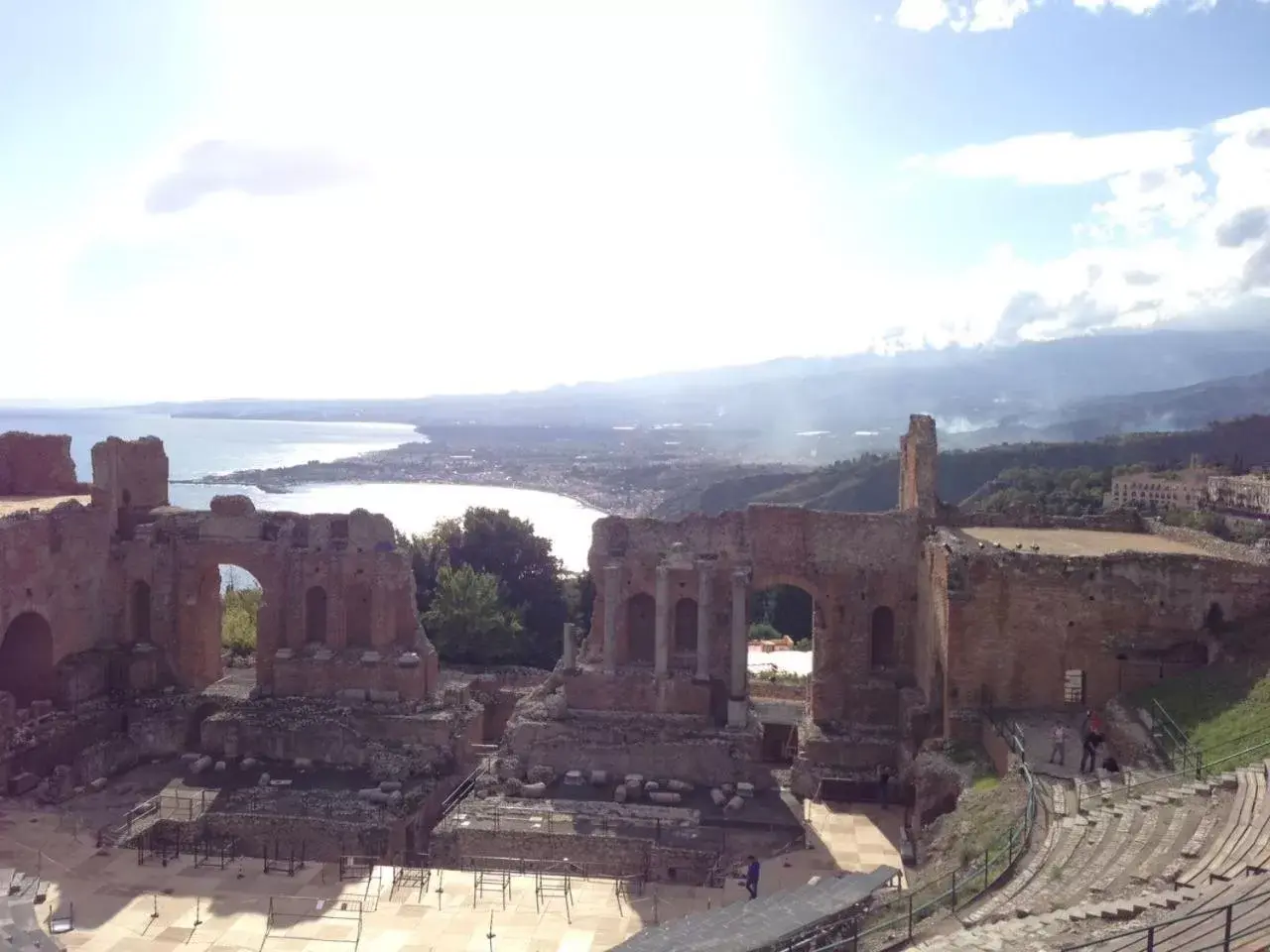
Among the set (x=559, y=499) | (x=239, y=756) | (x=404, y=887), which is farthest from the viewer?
(x=559, y=499)

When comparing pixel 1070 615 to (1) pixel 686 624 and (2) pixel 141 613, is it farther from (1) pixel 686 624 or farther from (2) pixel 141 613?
(2) pixel 141 613

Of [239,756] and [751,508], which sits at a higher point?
[751,508]

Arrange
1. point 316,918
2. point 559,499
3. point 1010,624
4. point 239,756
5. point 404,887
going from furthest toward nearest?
point 559,499 → point 239,756 → point 1010,624 → point 404,887 → point 316,918

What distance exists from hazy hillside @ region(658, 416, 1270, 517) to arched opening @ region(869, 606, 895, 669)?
5758 cm

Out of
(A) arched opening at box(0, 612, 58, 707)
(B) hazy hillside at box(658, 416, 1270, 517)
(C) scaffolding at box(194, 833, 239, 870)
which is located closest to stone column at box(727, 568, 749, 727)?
(C) scaffolding at box(194, 833, 239, 870)

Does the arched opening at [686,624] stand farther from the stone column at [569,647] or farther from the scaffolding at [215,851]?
the scaffolding at [215,851]

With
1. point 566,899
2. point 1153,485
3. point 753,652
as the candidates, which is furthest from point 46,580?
point 1153,485

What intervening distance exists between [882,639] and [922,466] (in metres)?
4.73

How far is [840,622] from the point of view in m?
28.0

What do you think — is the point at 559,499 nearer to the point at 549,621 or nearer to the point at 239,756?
the point at 549,621

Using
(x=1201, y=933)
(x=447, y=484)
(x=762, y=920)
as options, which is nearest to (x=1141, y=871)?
(x=1201, y=933)

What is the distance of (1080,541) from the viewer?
27.8m

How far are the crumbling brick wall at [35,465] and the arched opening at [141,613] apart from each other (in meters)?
6.25

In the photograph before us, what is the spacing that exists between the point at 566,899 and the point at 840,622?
1093cm
